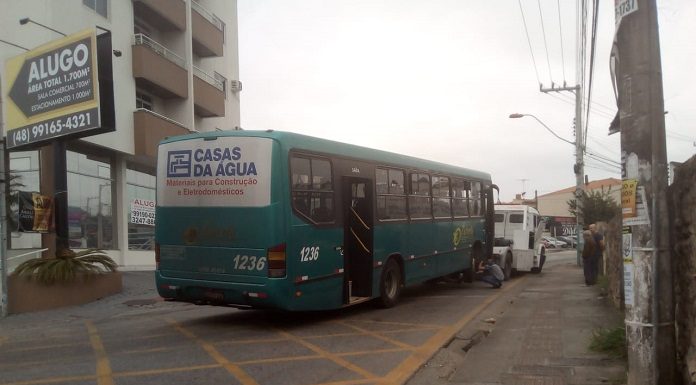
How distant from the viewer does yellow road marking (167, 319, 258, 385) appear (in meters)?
6.18

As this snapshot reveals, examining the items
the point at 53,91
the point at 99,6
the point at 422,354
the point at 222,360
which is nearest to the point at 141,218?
the point at 99,6

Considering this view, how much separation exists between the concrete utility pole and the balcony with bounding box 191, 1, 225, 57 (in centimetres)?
2106

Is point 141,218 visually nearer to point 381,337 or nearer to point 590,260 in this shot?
point 381,337

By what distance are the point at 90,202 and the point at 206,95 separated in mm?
7647

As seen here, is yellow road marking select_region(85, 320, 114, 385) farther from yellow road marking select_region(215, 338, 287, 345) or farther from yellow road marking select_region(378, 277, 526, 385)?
yellow road marking select_region(378, 277, 526, 385)

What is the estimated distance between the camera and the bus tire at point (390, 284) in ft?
35.7

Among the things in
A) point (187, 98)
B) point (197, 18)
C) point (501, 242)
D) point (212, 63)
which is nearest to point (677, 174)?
point (501, 242)

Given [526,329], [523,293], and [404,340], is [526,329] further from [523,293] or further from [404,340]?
[523,293]

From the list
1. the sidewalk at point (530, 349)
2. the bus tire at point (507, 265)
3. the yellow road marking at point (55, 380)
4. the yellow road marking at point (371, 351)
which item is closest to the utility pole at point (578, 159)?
the bus tire at point (507, 265)

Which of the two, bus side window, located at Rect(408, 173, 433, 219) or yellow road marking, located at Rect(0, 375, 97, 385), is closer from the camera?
yellow road marking, located at Rect(0, 375, 97, 385)

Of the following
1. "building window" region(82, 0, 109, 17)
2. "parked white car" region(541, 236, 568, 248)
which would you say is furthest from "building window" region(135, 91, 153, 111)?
"parked white car" region(541, 236, 568, 248)

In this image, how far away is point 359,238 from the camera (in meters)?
10.3

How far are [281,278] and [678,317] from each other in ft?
16.3

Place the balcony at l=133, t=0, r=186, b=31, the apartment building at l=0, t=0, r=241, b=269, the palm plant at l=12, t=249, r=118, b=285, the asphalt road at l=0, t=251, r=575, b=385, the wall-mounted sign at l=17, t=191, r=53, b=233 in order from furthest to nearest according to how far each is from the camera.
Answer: the balcony at l=133, t=0, r=186, b=31, the apartment building at l=0, t=0, r=241, b=269, the wall-mounted sign at l=17, t=191, r=53, b=233, the palm plant at l=12, t=249, r=118, b=285, the asphalt road at l=0, t=251, r=575, b=385
